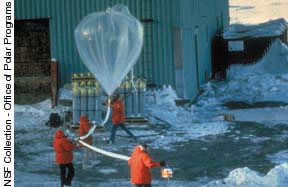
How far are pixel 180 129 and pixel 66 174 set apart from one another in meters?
9.06

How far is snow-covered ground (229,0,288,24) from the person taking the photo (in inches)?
3265

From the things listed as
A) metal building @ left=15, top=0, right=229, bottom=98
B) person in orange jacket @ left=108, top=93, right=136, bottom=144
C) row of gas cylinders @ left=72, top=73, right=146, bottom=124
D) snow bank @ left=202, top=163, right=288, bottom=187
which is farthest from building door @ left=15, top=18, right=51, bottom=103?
snow bank @ left=202, top=163, right=288, bottom=187

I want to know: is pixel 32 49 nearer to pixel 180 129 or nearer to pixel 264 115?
pixel 180 129

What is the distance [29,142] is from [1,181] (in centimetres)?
1100

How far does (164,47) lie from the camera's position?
25.8m

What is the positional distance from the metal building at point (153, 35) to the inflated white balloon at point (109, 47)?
29.3 feet

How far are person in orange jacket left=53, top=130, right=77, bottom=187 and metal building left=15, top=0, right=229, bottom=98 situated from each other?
41.6 ft

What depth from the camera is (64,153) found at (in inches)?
522

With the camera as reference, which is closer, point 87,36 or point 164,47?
point 87,36

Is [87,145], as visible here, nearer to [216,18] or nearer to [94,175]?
[94,175]

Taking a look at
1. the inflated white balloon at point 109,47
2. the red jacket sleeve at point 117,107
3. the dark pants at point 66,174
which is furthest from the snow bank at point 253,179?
the red jacket sleeve at point 117,107

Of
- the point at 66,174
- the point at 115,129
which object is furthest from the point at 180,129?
the point at 66,174

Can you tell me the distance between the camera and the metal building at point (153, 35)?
1015 inches

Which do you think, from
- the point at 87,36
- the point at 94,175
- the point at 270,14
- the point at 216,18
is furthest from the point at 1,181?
the point at 270,14
